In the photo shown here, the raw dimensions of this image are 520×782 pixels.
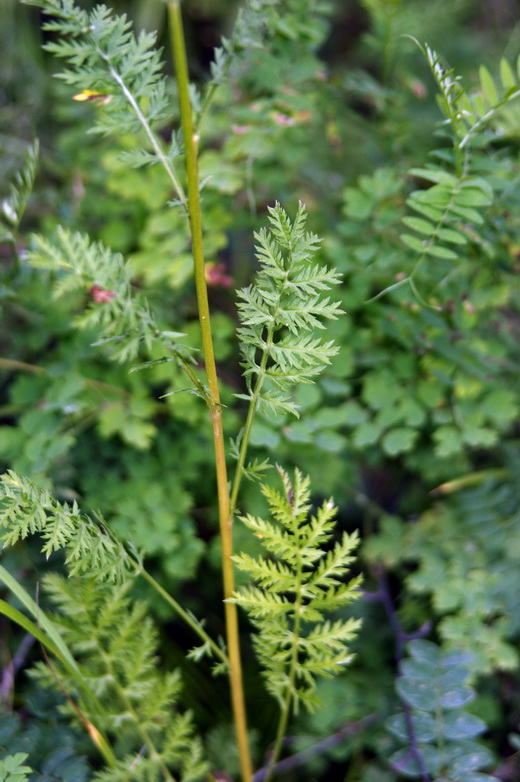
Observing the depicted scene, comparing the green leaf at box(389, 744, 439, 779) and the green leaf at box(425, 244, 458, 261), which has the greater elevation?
the green leaf at box(425, 244, 458, 261)

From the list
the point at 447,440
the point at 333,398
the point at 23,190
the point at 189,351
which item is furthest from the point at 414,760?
the point at 23,190

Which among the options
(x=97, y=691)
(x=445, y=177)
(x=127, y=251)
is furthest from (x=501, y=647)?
(x=127, y=251)

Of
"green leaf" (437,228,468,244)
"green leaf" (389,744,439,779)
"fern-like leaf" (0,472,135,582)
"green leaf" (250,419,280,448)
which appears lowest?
"green leaf" (389,744,439,779)

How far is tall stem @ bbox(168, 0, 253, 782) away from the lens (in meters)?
0.67

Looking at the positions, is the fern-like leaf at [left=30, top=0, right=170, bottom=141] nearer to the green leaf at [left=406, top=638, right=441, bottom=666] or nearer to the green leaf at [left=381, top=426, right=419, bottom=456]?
the green leaf at [left=381, top=426, right=419, bottom=456]

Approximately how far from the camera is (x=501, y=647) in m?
1.29

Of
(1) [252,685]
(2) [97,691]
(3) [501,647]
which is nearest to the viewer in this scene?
(2) [97,691]

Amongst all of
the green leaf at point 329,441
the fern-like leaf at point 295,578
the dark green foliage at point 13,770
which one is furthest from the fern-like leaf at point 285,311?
the dark green foliage at point 13,770

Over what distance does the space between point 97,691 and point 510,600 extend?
870 millimetres

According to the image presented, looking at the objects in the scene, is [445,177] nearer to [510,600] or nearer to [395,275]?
[395,275]

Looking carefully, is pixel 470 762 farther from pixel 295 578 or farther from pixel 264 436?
pixel 264 436

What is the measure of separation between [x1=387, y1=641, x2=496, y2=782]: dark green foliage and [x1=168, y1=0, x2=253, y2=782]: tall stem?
0.30 metres

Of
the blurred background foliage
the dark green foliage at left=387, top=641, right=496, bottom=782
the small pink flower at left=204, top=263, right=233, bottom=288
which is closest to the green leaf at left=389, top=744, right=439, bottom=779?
the dark green foliage at left=387, top=641, right=496, bottom=782

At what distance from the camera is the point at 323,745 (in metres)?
1.35
